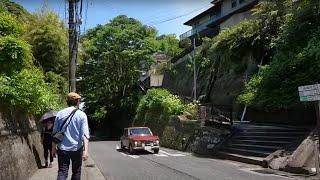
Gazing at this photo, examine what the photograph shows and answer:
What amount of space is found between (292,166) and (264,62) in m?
16.8

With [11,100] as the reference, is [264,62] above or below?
above

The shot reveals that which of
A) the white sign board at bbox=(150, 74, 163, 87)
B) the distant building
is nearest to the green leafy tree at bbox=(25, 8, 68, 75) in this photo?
the distant building

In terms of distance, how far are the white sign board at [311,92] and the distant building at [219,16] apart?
28.4m

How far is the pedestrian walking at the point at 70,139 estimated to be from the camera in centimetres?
798

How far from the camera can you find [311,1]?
24688 millimetres

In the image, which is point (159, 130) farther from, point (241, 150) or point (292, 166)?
point (292, 166)

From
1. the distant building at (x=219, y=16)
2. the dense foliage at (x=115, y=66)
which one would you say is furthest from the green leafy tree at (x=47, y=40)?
the dense foliage at (x=115, y=66)

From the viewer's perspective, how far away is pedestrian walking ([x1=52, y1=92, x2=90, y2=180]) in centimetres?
798

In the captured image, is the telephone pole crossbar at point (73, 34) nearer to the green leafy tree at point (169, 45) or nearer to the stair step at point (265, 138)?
the stair step at point (265, 138)

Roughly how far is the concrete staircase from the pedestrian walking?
11260mm

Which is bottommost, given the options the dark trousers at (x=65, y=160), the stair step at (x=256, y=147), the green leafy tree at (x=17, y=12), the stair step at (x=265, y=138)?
the stair step at (x=256, y=147)

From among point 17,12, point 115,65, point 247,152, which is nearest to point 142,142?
point 247,152

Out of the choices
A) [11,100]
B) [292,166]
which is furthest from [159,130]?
[11,100]

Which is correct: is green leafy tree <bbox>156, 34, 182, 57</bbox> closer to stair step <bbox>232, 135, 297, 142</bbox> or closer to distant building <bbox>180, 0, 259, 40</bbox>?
distant building <bbox>180, 0, 259, 40</bbox>
